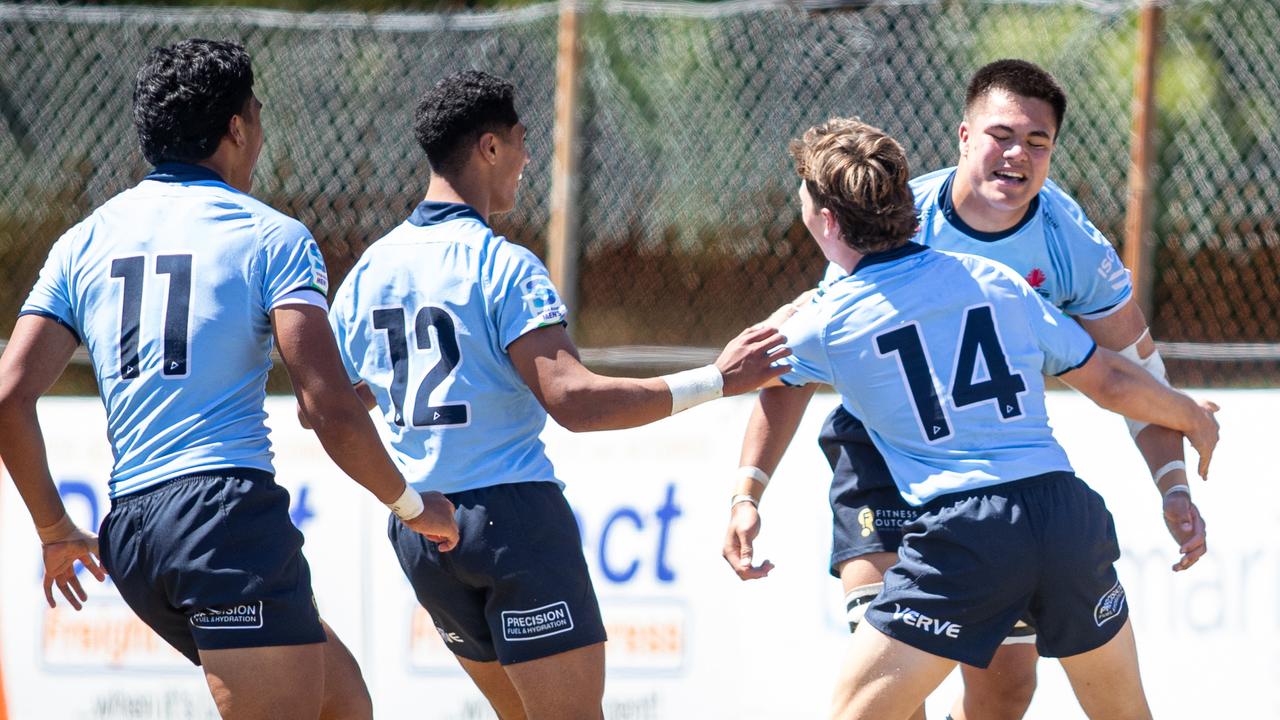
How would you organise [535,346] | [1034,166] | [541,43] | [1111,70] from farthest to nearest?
[541,43], [1111,70], [1034,166], [535,346]

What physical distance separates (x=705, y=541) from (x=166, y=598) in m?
2.52

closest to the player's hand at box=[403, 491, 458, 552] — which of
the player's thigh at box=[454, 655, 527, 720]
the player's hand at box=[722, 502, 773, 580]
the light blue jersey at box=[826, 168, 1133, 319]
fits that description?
the player's thigh at box=[454, 655, 527, 720]

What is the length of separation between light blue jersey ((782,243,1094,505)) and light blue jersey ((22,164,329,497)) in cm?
124

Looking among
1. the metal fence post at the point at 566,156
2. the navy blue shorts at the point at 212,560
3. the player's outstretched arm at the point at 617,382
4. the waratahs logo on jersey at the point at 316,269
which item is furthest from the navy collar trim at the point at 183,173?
the metal fence post at the point at 566,156

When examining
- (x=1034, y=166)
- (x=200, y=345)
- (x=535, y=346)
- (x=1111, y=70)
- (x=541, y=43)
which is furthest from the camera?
(x=541, y=43)

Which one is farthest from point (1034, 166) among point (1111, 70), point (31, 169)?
point (31, 169)

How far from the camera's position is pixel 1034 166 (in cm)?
377

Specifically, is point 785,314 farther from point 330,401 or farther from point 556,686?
point 330,401

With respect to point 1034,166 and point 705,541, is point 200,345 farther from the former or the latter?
point 705,541

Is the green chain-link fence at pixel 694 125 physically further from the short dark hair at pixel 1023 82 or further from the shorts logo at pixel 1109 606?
the shorts logo at pixel 1109 606

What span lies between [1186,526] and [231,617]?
2.40 metres

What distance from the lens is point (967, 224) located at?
12.7 feet

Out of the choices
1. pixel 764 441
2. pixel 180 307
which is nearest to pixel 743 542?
pixel 764 441

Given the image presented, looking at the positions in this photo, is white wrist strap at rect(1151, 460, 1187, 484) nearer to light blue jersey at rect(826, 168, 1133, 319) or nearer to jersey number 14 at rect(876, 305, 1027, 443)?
light blue jersey at rect(826, 168, 1133, 319)
